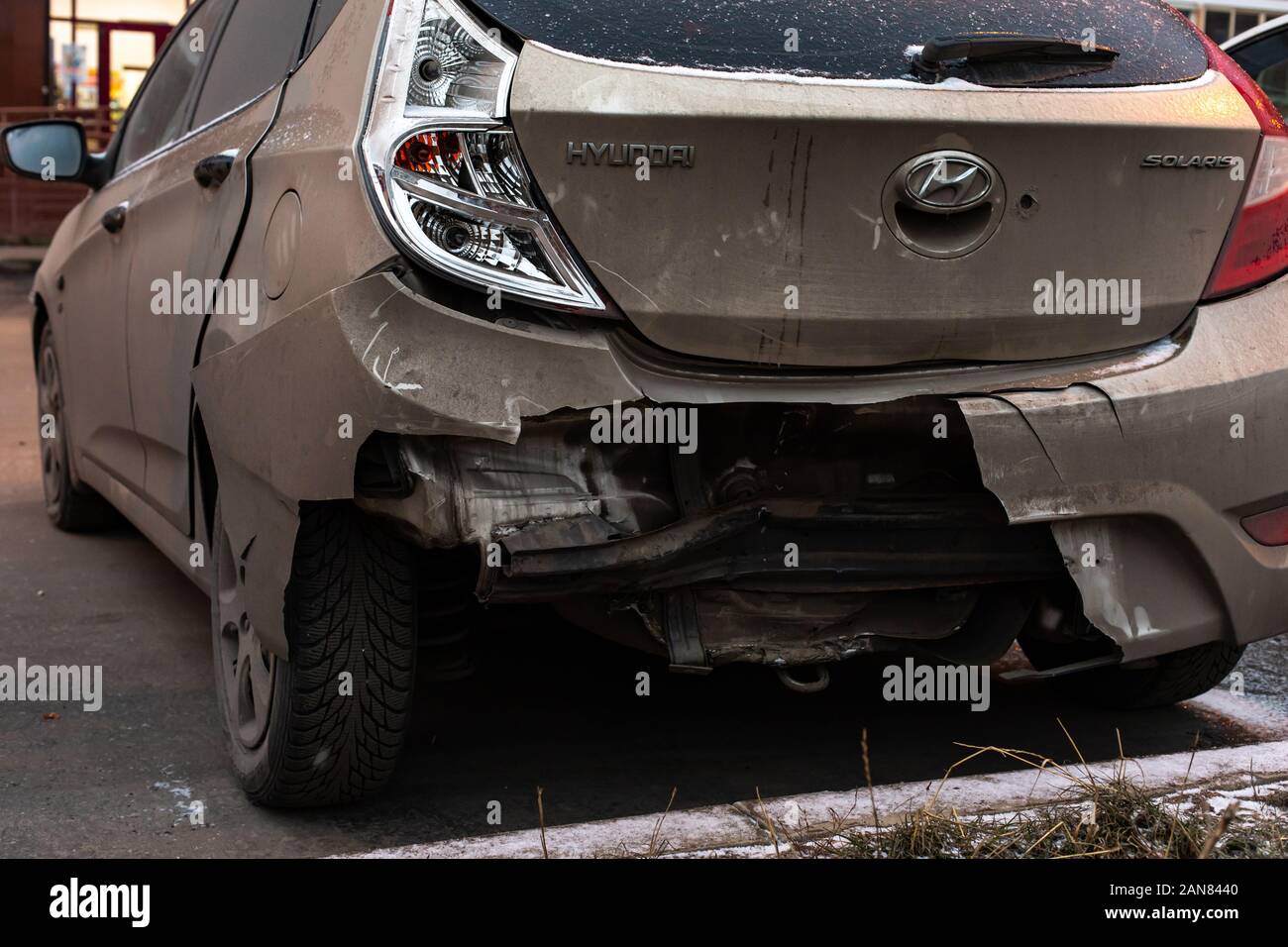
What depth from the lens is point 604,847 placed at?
2.43 metres

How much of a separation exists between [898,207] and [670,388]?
0.50 m

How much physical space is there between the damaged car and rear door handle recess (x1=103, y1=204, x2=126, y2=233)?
138 centimetres

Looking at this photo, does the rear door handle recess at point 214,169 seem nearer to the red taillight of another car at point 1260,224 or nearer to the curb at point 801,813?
the curb at point 801,813

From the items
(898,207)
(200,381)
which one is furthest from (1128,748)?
(200,381)

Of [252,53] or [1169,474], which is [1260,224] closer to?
[1169,474]

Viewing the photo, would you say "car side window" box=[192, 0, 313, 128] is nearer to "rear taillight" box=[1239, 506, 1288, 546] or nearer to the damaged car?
the damaged car

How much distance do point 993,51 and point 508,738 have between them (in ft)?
6.14

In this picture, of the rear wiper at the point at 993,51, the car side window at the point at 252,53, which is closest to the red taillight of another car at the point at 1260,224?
the rear wiper at the point at 993,51

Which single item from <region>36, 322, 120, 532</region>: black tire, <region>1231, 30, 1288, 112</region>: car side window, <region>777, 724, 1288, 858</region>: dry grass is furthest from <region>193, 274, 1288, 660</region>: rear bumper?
<region>36, 322, 120, 532</region>: black tire

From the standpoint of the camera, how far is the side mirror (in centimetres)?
469

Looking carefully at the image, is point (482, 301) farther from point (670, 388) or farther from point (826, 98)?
point (826, 98)

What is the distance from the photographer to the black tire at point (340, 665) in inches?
108
